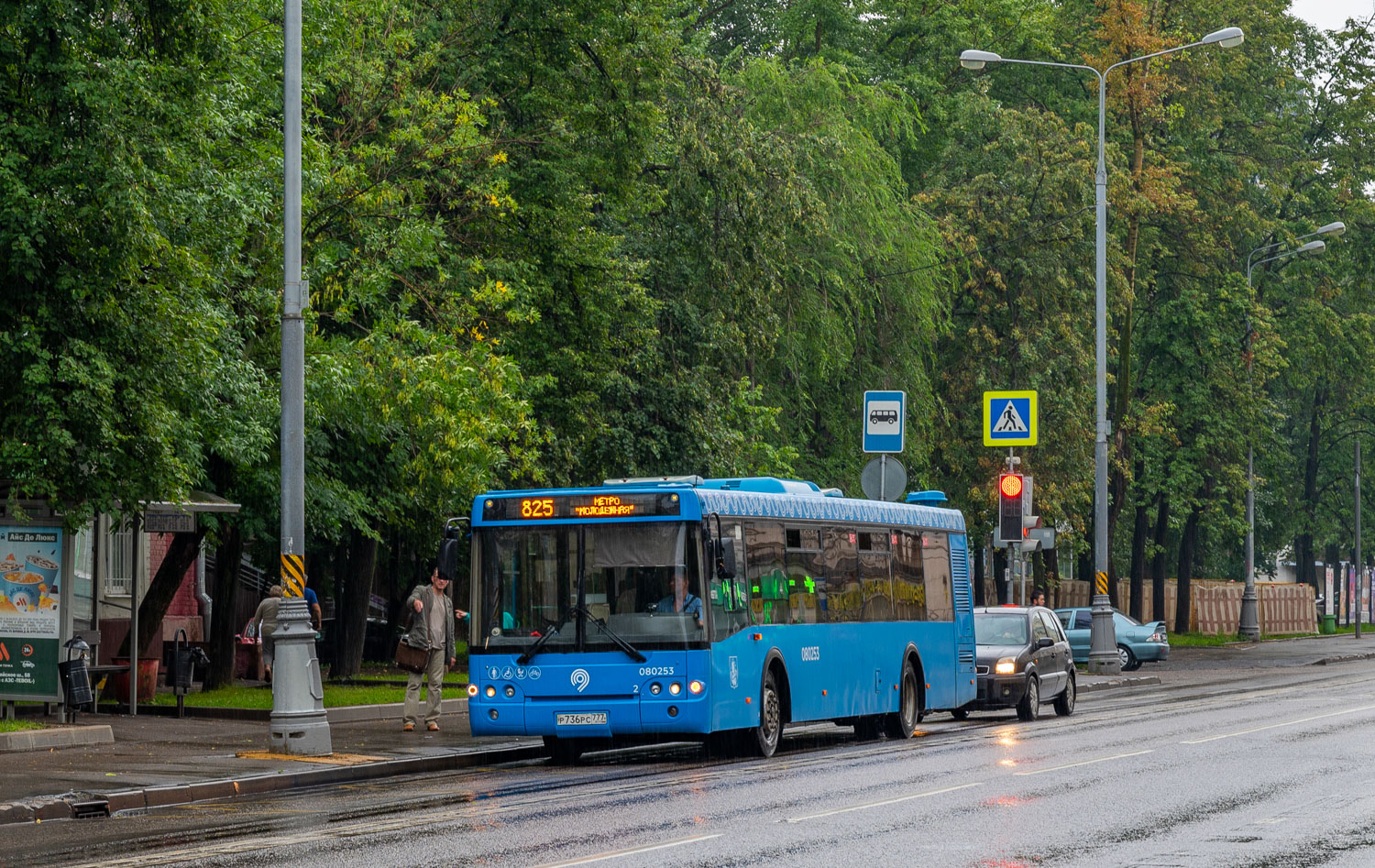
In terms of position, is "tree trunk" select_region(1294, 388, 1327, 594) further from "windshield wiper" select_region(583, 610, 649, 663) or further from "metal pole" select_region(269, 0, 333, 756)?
"metal pole" select_region(269, 0, 333, 756)

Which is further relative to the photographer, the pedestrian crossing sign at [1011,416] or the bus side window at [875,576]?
the pedestrian crossing sign at [1011,416]

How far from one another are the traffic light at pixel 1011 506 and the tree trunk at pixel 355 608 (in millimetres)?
10661

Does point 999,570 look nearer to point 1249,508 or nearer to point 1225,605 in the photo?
point 1249,508

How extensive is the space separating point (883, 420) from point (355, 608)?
11245mm

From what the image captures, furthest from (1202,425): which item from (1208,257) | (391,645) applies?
(391,645)

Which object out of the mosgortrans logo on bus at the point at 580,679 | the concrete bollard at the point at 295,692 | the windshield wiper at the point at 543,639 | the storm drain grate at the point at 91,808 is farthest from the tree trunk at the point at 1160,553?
the storm drain grate at the point at 91,808

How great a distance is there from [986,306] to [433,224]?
20199mm

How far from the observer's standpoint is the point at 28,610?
67.1 ft

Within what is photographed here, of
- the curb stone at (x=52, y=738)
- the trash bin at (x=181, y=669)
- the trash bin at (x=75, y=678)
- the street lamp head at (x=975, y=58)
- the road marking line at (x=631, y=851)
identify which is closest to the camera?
the road marking line at (x=631, y=851)

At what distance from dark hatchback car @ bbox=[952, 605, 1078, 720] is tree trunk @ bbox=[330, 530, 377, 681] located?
10871 millimetres

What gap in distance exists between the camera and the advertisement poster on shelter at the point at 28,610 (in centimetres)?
2033

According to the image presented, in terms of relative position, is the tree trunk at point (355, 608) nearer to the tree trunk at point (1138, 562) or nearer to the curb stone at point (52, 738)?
the curb stone at point (52, 738)

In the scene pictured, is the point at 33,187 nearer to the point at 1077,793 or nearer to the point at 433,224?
the point at 433,224

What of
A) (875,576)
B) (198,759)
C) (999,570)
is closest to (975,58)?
(875,576)
